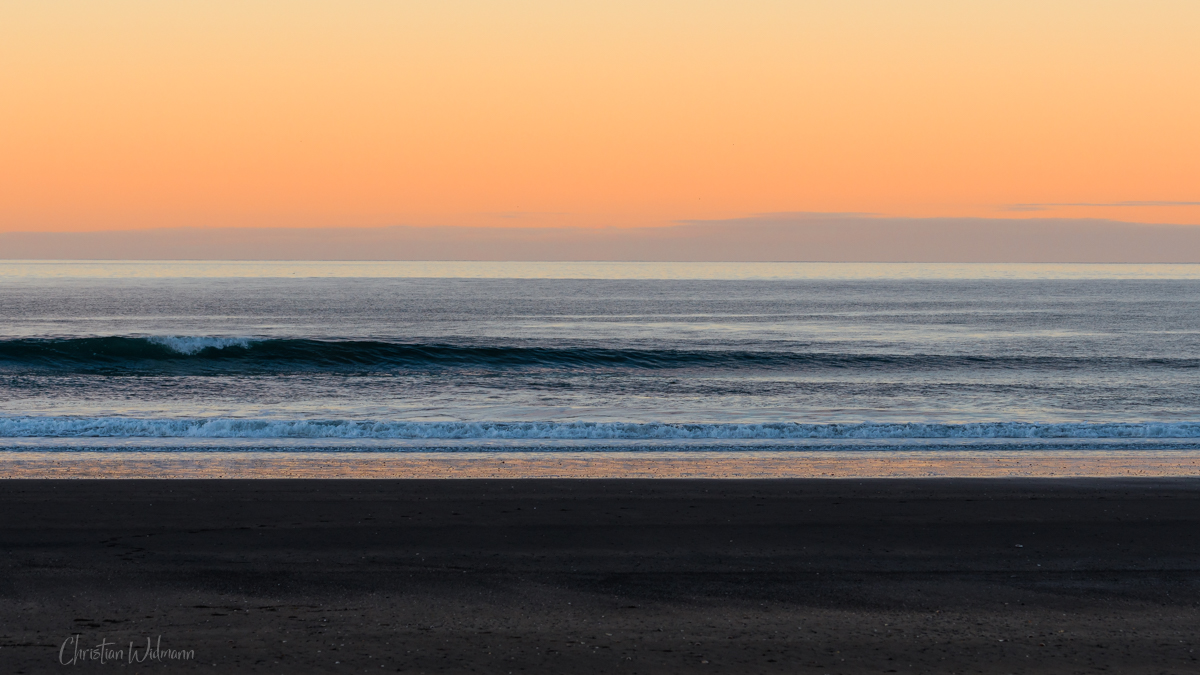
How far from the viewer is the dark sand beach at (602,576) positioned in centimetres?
596

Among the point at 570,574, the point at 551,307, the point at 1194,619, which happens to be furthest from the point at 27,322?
the point at 1194,619

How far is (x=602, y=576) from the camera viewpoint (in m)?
7.62

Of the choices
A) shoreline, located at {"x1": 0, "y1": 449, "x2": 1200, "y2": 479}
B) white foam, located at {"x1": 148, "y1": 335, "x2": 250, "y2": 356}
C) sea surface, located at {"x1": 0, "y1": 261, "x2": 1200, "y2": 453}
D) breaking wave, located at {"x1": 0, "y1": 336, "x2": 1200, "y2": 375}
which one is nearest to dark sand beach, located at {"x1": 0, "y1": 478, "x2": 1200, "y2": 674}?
shoreline, located at {"x1": 0, "y1": 449, "x2": 1200, "y2": 479}

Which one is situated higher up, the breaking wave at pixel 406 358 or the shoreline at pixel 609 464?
the shoreline at pixel 609 464

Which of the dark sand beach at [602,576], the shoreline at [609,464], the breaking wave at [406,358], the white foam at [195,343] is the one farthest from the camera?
the white foam at [195,343]

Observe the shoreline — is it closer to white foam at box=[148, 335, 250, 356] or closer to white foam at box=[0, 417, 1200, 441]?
white foam at box=[0, 417, 1200, 441]

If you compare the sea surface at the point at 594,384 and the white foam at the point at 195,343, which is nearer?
the sea surface at the point at 594,384

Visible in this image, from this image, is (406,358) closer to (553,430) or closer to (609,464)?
(553,430)

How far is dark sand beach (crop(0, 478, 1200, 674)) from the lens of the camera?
19.5 ft

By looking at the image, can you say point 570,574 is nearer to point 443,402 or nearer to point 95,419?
point 95,419

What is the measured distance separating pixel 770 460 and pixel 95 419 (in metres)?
12.0

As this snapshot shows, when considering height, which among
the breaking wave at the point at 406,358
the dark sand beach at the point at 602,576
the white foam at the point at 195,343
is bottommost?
the breaking wave at the point at 406,358

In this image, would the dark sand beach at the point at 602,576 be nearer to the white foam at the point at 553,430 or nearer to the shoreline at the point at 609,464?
the shoreline at the point at 609,464

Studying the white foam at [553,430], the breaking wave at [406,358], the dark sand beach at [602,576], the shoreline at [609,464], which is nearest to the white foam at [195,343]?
the breaking wave at [406,358]
